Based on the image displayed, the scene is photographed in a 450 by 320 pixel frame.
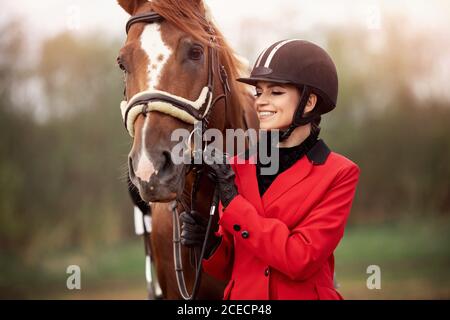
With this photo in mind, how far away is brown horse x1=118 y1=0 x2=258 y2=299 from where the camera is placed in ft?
7.59

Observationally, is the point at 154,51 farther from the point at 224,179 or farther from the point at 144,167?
the point at 224,179

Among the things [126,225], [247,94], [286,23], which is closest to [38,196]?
[126,225]

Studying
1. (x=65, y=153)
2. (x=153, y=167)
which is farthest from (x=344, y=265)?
(x=153, y=167)

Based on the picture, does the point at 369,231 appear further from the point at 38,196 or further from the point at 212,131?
the point at 212,131

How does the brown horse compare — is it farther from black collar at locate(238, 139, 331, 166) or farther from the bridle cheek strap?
black collar at locate(238, 139, 331, 166)

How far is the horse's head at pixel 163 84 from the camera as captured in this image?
2.31 metres

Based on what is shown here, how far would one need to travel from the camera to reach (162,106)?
7.82ft

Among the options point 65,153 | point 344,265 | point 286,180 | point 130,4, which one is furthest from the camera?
point 65,153

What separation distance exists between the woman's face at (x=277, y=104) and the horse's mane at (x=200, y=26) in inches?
17.1

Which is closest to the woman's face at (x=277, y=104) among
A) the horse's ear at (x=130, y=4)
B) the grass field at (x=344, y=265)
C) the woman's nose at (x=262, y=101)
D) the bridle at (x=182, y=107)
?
the woman's nose at (x=262, y=101)

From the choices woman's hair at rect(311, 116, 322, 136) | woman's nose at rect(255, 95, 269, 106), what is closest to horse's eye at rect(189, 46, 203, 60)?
woman's nose at rect(255, 95, 269, 106)

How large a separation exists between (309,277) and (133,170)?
2.78 feet

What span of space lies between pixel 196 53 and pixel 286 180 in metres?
0.75

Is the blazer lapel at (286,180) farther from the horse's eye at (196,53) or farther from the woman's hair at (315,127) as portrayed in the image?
the horse's eye at (196,53)
